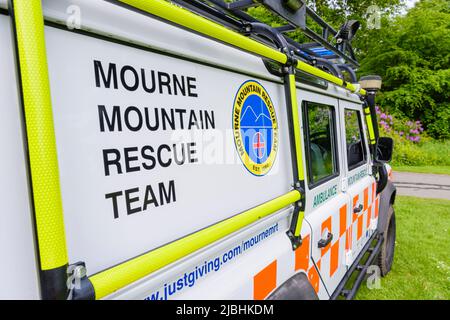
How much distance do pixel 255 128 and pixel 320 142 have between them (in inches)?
36.1

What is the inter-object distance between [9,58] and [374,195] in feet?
10.6

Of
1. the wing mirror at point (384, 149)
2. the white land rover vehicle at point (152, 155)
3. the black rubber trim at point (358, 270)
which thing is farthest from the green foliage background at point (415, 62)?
the white land rover vehicle at point (152, 155)

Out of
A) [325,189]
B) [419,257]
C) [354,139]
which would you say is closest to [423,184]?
[419,257]

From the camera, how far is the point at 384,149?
10.9 feet

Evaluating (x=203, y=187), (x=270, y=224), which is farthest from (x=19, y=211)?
(x=270, y=224)

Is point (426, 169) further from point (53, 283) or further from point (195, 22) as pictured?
point (53, 283)

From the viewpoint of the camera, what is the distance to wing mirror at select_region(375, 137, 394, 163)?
325 centimetres

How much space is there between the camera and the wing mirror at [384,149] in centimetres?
325

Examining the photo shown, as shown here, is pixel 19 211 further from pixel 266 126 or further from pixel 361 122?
pixel 361 122

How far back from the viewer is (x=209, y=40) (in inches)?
49.8

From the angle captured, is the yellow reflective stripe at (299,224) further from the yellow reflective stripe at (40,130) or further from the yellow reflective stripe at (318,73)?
the yellow reflective stripe at (40,130)

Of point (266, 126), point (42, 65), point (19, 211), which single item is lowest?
point (19, 211)

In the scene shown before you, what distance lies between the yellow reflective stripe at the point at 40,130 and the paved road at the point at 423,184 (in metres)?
8.17

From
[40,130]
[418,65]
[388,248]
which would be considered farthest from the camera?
[418,65]
